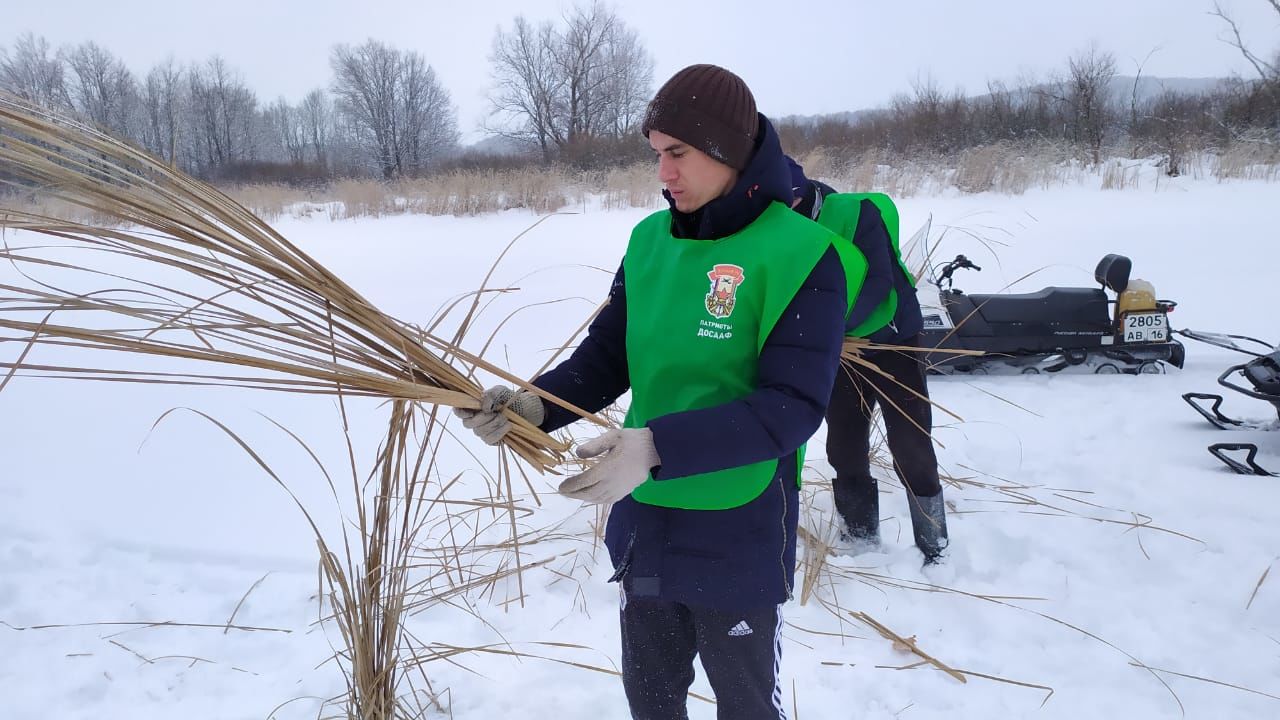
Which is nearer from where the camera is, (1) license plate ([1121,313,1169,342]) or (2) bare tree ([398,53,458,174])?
(1) license plate ([1121,313,1169,342])

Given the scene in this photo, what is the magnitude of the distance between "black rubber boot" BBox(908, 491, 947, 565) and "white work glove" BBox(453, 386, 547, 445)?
5.62 feet

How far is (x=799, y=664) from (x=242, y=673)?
148 cm

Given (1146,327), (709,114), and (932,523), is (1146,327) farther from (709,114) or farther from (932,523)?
(709,114)

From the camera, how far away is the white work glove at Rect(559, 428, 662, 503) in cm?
94

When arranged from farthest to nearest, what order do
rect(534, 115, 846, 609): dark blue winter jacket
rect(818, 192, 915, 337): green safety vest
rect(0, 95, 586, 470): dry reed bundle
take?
rect(818, 192, 915, 337): green safety vest → rect(534, 115, 846, 609): dark blue winter jacket → rect(0, 95, 586, 470): dry reed bundle

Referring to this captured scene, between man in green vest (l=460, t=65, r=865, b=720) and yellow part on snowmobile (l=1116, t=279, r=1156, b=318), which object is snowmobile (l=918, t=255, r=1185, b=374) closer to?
yellow part on snowmobile (l=1116, t=279, r=1156, b=318)

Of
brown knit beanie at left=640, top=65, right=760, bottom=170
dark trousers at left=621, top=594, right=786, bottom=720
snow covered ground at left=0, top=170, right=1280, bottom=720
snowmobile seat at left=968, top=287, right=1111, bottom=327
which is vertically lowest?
snow covered ground at left=0, top=170, right=1280, bottom=720

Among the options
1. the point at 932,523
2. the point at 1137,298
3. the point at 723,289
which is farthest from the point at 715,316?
the point at 1137,298

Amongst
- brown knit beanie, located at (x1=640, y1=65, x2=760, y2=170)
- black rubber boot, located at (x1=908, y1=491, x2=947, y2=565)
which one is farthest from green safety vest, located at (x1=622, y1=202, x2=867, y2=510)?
black rubber boot, located at (x1=908, y1=491, x2=947, y2=565)

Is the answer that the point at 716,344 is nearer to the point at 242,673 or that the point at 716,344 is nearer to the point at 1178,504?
the point at 242,673

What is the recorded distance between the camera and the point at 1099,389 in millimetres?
4293

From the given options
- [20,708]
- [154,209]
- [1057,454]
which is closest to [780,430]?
[154,209]

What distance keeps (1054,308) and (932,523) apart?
8.99ft

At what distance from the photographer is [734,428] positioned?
3.18 ft
